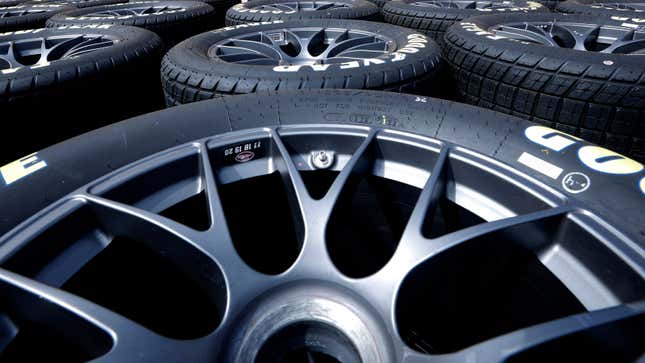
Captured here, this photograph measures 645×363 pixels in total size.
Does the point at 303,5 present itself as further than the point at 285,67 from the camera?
Yes

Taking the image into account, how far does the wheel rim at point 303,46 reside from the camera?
8.26ft

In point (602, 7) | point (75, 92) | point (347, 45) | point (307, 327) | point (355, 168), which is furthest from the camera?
point (602, 7)

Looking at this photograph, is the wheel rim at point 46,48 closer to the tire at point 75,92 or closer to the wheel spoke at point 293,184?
the tire at point 75,92

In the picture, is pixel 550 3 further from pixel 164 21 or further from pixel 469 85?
pixel 164 21

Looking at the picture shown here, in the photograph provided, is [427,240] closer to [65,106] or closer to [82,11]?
[65,106]

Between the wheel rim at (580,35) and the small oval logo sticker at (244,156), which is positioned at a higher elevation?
the wheel rim at (580,35)

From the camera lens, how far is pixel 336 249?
1.43 meters

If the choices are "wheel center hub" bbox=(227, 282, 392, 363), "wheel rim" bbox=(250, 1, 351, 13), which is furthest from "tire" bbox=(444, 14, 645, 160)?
"wheel rim" bbox=(250, 1, 351, 13)

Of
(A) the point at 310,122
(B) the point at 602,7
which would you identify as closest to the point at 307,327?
(A) the point at 310,122

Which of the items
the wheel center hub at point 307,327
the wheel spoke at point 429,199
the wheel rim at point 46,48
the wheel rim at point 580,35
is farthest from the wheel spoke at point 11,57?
the wheel rim at point 580,35

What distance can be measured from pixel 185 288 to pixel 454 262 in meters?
0.80

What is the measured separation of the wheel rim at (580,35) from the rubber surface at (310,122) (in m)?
1.58

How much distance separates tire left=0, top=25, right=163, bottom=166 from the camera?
1.82 meters

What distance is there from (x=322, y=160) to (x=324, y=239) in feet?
1.22
